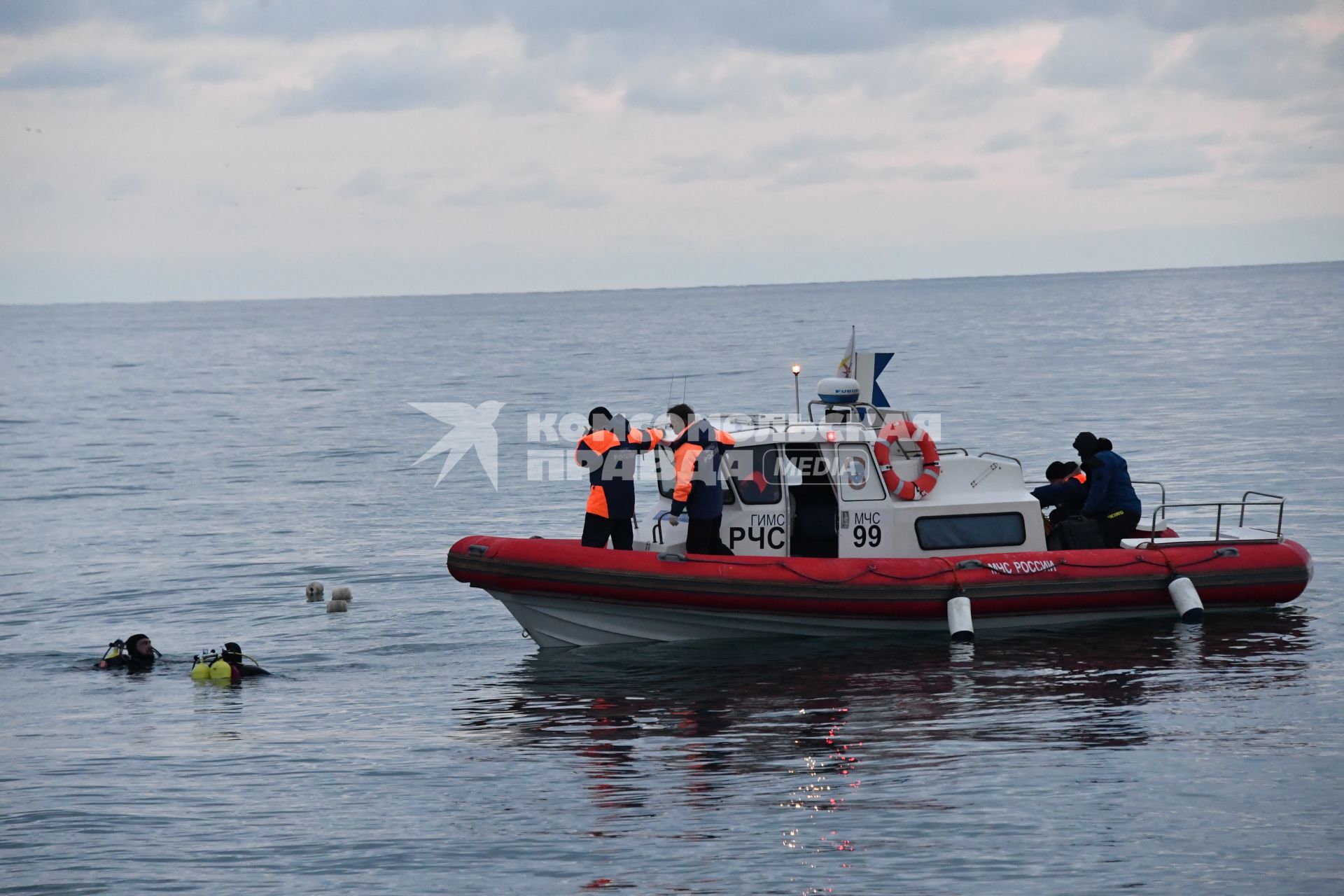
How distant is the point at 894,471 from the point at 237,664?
6.04m

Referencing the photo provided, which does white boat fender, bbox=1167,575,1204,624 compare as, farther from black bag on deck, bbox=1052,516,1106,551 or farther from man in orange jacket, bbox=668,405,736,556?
man in orange jacket, bbox=668,405,736,556

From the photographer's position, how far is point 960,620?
12180 mm

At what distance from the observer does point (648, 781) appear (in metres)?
9.53

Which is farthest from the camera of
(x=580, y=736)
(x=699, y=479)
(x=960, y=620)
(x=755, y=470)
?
(x=755, y=470)

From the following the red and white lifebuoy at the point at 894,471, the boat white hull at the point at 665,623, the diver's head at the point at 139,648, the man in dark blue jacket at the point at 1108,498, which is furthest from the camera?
the man in dark blue jacket at the point at 1108,498

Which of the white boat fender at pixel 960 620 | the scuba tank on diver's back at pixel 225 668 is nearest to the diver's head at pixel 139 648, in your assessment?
the scuba tank on diver's back at pixel 225 668

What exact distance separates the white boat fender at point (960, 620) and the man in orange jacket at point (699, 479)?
197cm

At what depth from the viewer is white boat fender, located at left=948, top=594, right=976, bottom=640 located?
1217cm

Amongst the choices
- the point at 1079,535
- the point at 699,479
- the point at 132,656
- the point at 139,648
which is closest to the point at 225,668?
the point at 139,648

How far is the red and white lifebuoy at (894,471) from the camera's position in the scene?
12500mm

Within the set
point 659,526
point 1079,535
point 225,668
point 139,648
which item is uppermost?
point 659,526

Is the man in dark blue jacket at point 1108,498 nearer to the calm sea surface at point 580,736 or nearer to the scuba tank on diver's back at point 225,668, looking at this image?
the calm sea surface at point 580,736

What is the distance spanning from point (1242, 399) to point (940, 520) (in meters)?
27.7

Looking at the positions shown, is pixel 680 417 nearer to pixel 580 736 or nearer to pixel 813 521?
pixel 813 521
